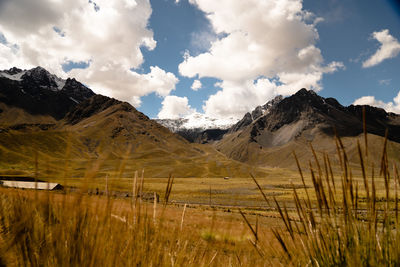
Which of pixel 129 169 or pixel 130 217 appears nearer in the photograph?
pixel 130 217

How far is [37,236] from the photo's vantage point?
1.52m

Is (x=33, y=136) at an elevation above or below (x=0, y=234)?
above

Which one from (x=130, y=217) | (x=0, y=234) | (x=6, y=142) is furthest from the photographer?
(x=6, y=142)

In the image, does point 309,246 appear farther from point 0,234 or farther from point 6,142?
point 6,142

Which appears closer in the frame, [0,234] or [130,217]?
[0,234]

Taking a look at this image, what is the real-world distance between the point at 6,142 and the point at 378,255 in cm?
18902

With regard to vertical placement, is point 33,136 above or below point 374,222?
above

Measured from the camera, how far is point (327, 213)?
68.4 inches

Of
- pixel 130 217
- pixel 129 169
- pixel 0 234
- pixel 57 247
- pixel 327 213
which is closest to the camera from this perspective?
pixel 57 247

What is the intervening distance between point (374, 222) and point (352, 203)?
19 cm

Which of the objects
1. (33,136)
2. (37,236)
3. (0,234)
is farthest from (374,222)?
(33,136)

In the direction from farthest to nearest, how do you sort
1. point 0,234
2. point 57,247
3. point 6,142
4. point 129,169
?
point 129,169, point 6,142, point 0,234, point 57,247

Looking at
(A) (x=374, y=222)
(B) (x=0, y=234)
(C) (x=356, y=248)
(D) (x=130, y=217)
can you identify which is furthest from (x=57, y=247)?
(A) (x=374, y=222)

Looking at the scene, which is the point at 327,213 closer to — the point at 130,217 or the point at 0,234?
the point at 130,217
